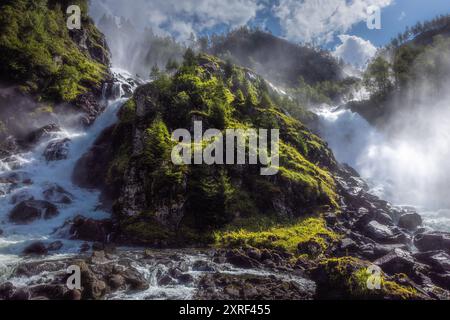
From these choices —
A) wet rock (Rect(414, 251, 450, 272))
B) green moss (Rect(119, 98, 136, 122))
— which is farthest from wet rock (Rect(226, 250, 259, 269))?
green moss (Rect(119, 98, 136, 122))

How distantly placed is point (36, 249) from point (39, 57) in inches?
1866

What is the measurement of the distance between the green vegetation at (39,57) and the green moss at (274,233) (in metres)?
45.1

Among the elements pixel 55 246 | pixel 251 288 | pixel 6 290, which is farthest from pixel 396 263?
pixel 55 246

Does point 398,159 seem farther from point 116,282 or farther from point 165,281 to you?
point 116,282

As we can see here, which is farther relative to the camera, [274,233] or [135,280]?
[274,233]

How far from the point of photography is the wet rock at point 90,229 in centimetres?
3425

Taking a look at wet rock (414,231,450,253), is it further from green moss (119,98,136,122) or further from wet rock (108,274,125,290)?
green moss (119,98,136,122)

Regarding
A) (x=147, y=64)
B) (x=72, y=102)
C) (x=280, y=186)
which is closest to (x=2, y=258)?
(x=280, y=186)

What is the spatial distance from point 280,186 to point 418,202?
31764mm

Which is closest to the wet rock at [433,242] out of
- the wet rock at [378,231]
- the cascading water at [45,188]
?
the wet rock at [378,231]

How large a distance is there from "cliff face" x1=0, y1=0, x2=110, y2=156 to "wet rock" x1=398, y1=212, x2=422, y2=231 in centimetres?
5495

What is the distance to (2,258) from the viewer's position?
27609 mm

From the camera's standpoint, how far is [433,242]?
36.9 meters
